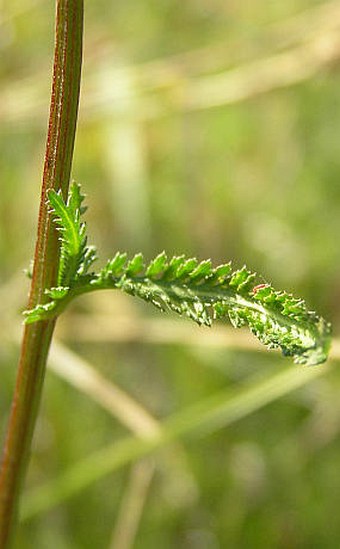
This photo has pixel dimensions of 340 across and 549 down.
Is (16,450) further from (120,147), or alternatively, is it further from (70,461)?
(120,147)

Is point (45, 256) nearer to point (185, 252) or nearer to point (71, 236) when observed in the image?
point (71, 236)

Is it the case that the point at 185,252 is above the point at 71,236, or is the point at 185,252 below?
above

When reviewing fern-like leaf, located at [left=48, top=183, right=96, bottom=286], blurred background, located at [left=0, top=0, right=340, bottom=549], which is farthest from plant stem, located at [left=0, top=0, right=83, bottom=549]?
blurred background, located at [left=0, top=0, right=340, bottom=549]

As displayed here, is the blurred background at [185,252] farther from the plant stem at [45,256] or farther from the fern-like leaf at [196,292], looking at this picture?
the fern-like leaf at [196,292]

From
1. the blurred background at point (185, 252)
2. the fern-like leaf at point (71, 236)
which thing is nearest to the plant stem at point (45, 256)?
the fern-like leaf at point (71, 236)

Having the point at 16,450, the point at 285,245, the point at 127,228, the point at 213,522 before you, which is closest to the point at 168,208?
the point at 127,228

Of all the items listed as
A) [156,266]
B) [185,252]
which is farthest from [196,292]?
[185,252]

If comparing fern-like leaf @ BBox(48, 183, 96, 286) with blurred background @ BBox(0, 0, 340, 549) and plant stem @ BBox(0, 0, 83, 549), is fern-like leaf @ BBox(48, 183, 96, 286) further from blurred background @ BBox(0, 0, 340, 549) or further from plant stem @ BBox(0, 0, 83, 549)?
blurred background @ BBox(0, 0, 340, 549)

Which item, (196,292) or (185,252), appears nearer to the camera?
(196,292)
